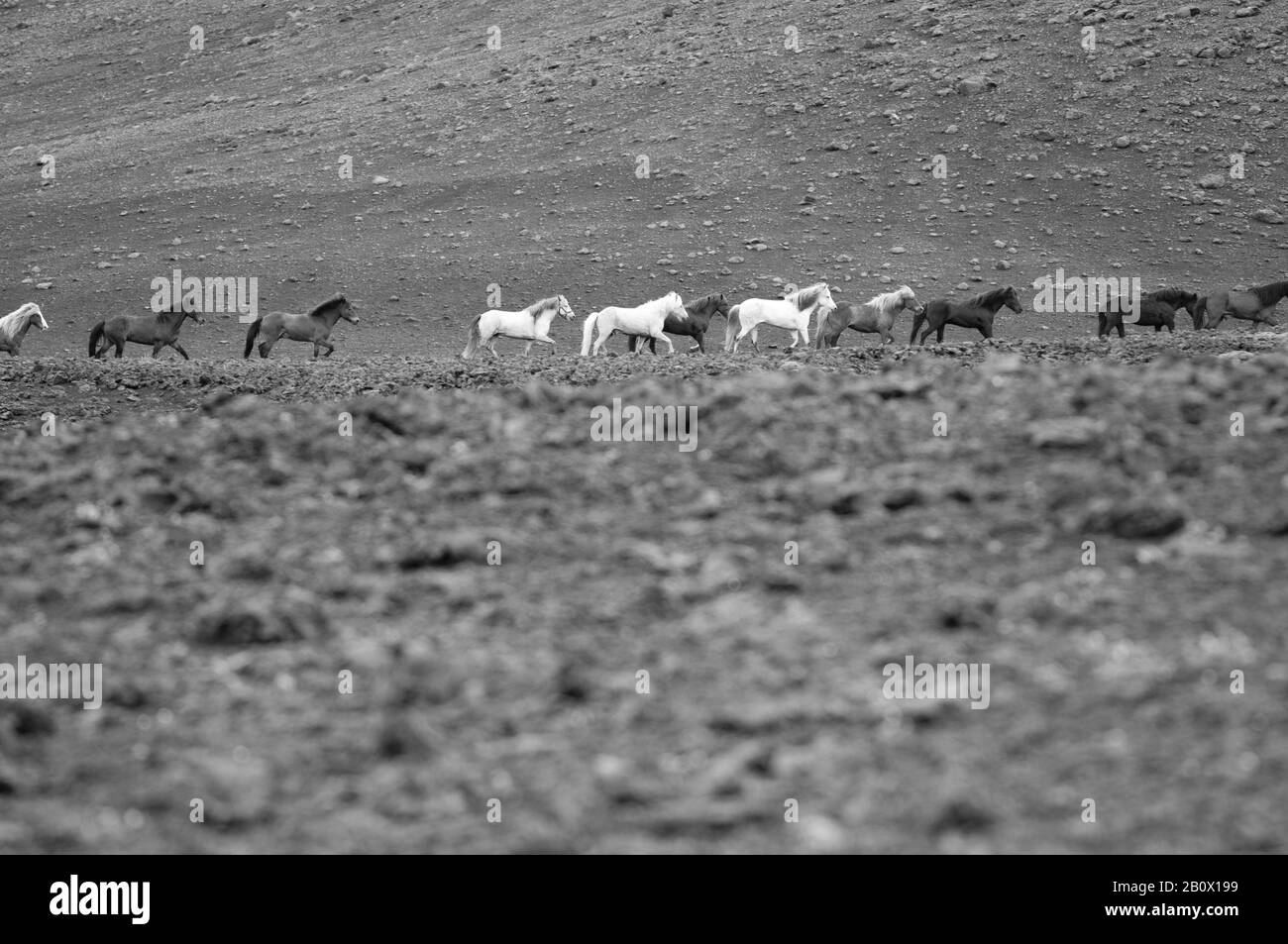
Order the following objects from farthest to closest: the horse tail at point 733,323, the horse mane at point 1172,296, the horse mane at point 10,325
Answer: the horse mane at point 10,325 < the horse tail at point 733,323 < the horse mane at point 1172,296

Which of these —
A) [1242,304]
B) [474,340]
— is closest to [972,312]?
[1242,304]

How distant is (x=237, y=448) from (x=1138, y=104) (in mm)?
33927

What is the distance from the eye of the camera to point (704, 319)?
2536 cm

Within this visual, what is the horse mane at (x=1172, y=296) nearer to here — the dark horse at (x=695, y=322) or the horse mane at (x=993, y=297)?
the horse mane at (x=993, y=297)

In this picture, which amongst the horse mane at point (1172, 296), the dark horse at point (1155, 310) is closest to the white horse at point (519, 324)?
the dark horse at point (1155, 310)

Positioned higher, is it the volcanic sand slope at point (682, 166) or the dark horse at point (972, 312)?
the volcanic sand slope at point (682, 166)

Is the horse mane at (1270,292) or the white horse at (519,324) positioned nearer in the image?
the white horse at (519,324)

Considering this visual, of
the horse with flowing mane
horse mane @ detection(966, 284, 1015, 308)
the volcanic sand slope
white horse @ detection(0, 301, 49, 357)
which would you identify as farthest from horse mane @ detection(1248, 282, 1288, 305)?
white horse @ detection(0, 301, 49, 357)

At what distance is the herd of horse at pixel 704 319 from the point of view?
961 inches

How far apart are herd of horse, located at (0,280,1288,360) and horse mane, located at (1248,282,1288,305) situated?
17mm

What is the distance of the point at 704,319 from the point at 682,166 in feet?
48.0

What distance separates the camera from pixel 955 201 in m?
36.0

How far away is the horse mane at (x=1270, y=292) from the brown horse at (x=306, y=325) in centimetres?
1504

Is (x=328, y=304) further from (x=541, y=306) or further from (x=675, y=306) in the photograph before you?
(x=675, y=306)
